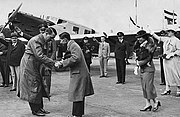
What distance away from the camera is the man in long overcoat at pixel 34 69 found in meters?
4.91

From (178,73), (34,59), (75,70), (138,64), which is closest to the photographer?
(75,70)

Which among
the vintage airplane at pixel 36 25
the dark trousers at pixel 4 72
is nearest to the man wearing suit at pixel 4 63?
the dark trousers at pixel 4 72

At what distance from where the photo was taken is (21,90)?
4.98 metres

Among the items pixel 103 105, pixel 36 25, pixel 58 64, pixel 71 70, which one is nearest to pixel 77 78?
pixel 71 70

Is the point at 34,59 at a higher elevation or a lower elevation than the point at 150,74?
higher

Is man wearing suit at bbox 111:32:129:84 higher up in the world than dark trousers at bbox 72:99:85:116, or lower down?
higher up

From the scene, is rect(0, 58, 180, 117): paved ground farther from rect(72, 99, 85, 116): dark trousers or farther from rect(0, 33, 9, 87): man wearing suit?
rect(0, 33, 9, 87): man wearing suit

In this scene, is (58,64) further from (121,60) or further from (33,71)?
(121,60)

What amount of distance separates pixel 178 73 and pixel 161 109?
6.01 feet

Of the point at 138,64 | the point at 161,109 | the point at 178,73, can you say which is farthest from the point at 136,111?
the point at 178,73

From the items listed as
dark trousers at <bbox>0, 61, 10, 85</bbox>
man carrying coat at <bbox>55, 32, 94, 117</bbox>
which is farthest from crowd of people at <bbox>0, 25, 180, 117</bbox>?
dark trousers at <bbox>0, 61, 10, 85</bbox>

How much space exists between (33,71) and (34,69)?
0.04 m

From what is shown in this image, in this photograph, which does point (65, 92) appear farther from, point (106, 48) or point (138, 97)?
point (106, 48)

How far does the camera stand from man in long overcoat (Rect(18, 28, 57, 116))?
491 centimetres
